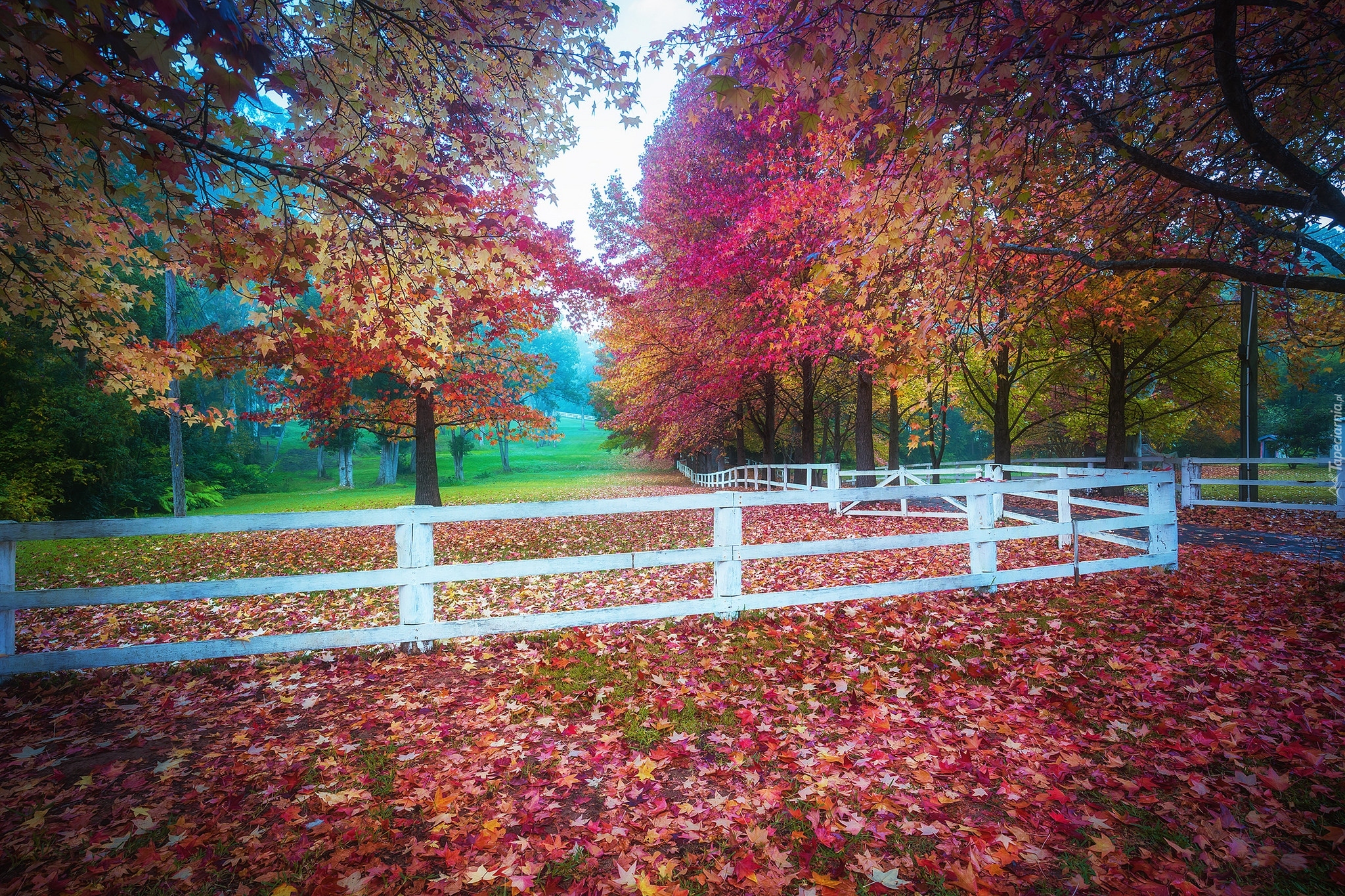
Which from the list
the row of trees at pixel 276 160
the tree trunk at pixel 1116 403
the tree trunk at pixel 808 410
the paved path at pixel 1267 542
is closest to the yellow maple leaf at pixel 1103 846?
the row of trees at pixel 276 160

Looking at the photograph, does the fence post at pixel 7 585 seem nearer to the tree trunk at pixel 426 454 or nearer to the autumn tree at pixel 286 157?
the autumn tree at pixel 286 157

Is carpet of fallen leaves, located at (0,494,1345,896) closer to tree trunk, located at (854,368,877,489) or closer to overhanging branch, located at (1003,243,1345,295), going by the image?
overhanging branch, located at (1003,243,1345,295)

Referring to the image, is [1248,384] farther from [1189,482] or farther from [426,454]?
[426,454]

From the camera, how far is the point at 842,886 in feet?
7.75

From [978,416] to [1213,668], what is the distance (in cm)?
2522

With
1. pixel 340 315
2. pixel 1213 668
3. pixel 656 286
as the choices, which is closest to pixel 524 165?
pixel 340 315

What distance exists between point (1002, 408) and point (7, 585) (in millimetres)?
21489

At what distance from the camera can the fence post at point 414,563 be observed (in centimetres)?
468

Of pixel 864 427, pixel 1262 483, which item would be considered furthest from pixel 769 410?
pixel 1262 483

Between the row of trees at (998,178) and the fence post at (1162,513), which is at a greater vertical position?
the row of trees at (998,178)

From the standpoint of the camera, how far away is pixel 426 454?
14.4 meters

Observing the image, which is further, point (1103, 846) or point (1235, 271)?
point (1235, 271)

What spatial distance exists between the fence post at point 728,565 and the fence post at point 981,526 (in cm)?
265

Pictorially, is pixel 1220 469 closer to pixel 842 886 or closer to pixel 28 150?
pixel 842 886
